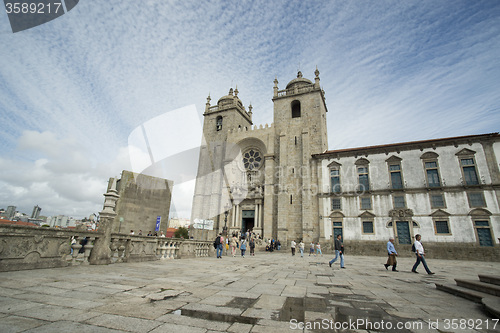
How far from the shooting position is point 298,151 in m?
27.9

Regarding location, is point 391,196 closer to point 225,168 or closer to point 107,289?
point 225,168

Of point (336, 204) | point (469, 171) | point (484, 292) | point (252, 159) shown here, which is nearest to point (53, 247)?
point (484, 292)

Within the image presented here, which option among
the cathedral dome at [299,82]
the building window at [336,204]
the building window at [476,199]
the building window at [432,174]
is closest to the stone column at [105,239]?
the building window at [336,204]

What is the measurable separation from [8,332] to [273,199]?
25.7 metres

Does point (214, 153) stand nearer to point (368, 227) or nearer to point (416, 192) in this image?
point (368, 227)

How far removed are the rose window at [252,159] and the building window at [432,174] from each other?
17726mm

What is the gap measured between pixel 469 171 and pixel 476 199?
7.81 feet

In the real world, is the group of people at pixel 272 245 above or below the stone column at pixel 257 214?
below

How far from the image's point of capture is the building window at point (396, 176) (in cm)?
2175

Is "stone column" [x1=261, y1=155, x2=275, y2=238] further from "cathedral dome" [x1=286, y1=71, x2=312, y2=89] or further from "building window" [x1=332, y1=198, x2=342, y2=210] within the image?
"cathedral dome" [x1=286, y1=71, x2=312, y2=89]

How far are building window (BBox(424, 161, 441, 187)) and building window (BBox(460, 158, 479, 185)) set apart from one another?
5.98 ft

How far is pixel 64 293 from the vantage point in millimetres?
3883

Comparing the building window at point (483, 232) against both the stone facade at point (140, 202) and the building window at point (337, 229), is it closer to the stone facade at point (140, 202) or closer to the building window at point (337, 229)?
the building window at point (337, 229)

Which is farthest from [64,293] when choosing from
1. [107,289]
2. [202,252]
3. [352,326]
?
[202,252]
